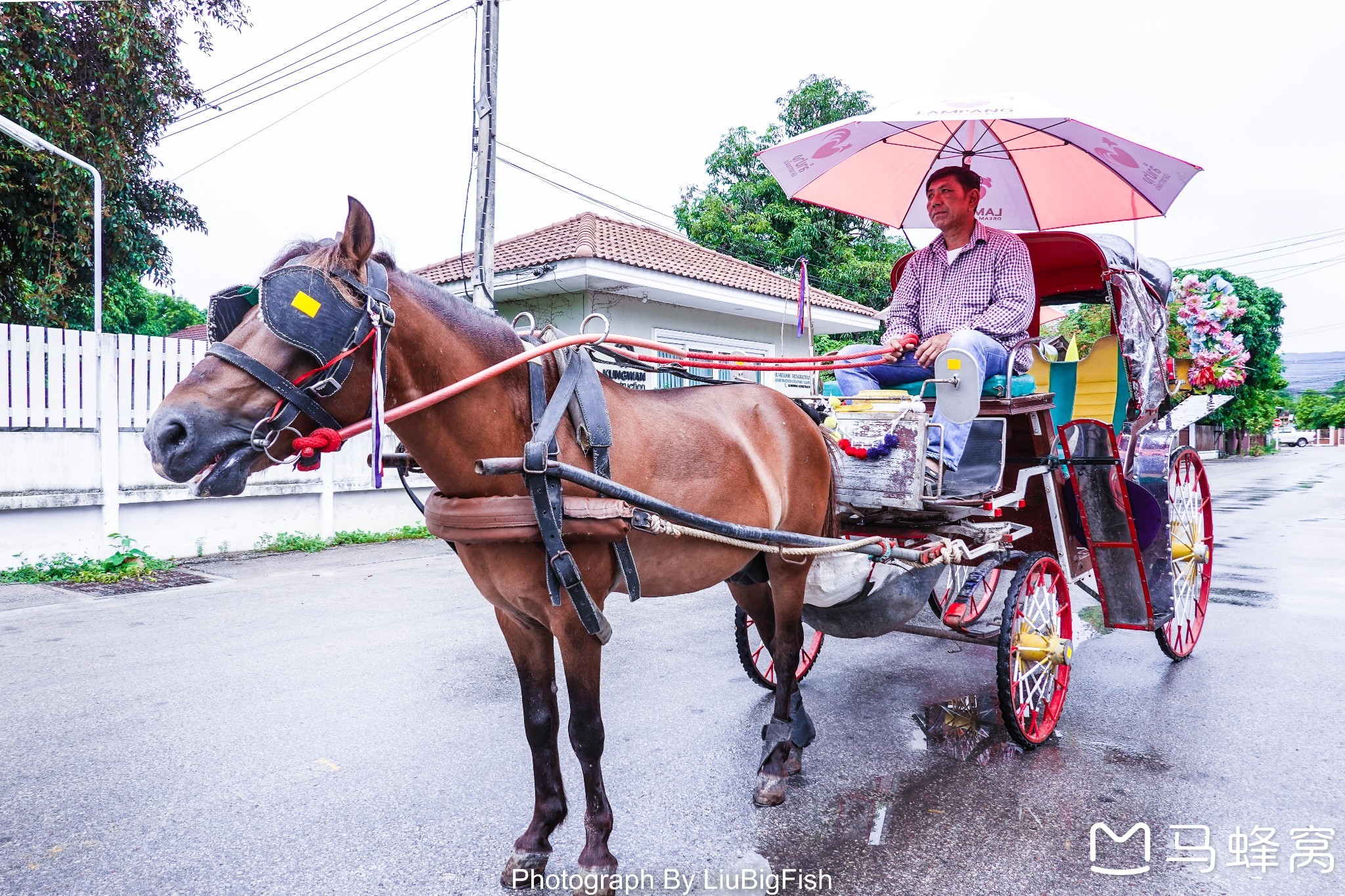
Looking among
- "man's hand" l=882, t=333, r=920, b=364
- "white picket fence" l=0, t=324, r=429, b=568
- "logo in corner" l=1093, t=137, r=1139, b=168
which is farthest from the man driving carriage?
"white picket fence" l=0, t=324, r=429, b=568

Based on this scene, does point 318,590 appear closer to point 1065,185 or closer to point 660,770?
point 660,770

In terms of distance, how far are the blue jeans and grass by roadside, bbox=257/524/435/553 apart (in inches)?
220

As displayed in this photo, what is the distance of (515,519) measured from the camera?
7.28 feet

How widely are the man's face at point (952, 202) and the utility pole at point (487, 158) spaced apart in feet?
19.7

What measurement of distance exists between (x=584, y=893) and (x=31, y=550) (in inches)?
279

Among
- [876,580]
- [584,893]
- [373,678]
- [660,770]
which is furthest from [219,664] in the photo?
[876,580]

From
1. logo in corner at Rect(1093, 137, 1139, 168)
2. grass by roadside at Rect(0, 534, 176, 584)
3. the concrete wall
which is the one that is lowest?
grass by roadside at Rect(0, 534, 176, 584)

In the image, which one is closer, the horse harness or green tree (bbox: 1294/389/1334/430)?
the horse harness

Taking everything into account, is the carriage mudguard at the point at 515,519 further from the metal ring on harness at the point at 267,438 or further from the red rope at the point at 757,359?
the red rope at the point at 757,359

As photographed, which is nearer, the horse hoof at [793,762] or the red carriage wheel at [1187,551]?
the horse hoof at [793,762]

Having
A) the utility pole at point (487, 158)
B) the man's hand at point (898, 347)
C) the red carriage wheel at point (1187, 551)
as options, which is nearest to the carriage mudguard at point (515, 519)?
the man's hand at point (898, 347)

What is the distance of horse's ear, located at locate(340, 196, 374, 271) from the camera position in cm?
203

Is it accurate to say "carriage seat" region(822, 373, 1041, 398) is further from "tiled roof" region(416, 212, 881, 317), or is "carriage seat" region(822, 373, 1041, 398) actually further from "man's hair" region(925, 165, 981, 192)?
"tiled roof" region(416, 212, 881, 317)

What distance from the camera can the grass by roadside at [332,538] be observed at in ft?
28.2
